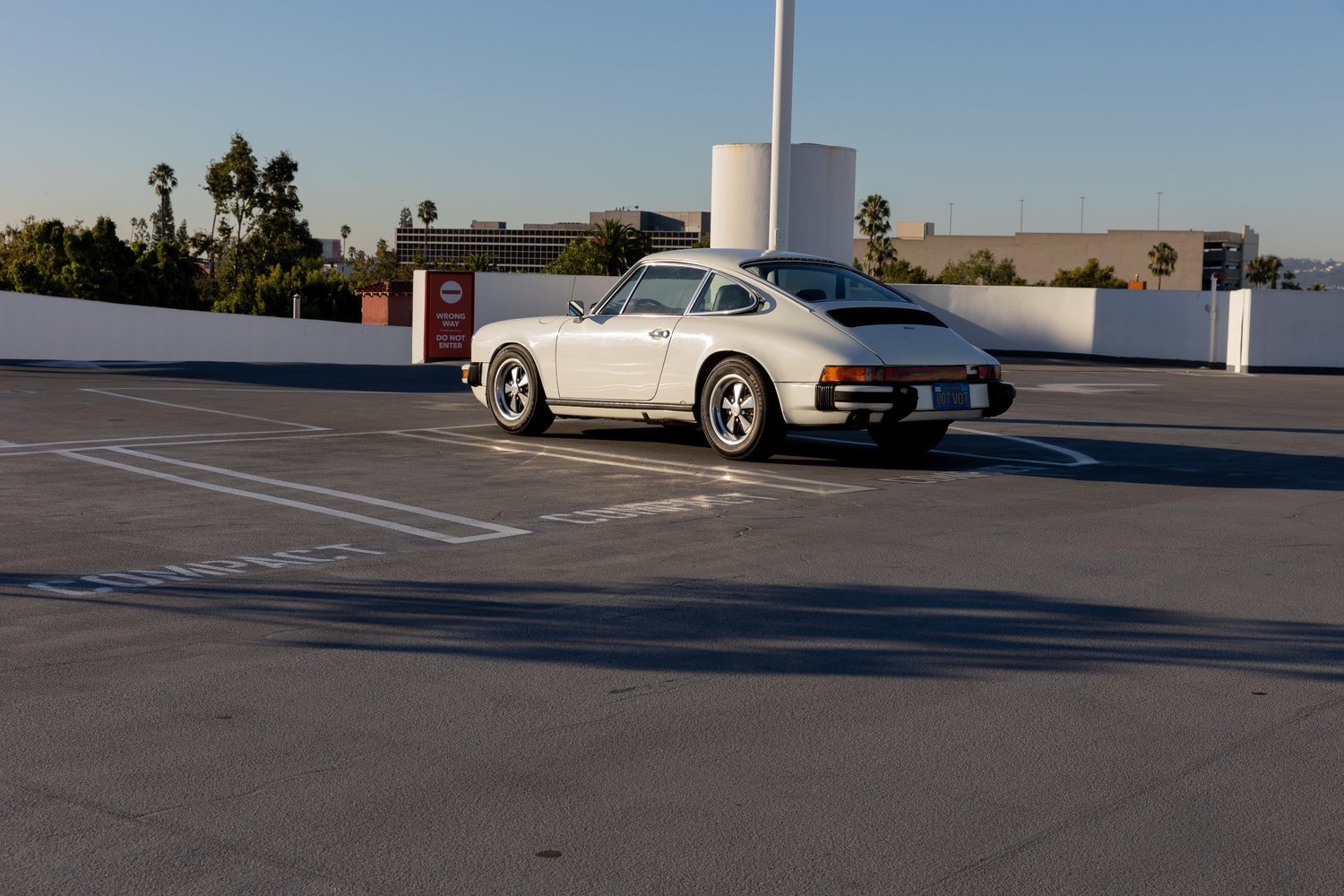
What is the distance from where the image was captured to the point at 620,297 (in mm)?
12664

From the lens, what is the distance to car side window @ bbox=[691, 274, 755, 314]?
11703mm

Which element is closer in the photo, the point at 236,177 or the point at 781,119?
the point at 781,119

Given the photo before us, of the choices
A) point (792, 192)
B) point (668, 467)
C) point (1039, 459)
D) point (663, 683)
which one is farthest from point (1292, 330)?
point (663, 683)

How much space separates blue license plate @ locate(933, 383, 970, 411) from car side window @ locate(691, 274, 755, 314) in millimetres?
1631

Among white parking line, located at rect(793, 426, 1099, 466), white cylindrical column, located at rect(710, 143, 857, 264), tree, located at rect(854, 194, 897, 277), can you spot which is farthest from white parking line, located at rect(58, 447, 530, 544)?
tree, located at rect(854, 194, 897, 277)

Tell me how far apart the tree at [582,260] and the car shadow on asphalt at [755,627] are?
8652cm

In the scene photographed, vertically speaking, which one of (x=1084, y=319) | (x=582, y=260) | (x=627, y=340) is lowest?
(x=627, y=340)

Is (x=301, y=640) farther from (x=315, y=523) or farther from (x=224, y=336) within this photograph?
(x=224, y=336)

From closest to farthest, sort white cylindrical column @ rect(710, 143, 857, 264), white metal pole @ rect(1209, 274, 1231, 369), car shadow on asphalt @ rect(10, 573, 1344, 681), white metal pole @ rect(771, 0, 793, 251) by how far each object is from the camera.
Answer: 1. car shadow on asphalt @ rect(10, 573, 1344, 681)
2. white metal pole @ rect(771, 0, 793, 251)
3. white cylindrical column @ rect(710, 143, 857, 264)
4. white metal pole @ rect(1209, 274, 1231, 369)

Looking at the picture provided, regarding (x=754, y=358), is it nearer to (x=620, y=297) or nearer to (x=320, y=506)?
(x=620, y=297)

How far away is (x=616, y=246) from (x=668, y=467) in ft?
279

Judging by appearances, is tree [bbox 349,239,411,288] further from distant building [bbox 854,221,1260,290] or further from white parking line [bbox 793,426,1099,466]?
white parking line [bbox 793,426,1099,466]

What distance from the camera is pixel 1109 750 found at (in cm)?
442

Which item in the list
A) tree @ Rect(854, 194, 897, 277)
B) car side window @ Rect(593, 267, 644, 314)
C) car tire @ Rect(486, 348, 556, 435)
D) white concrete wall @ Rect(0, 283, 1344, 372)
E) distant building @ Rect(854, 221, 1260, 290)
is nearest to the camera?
car side window @ Rect(593, 267, 644, 314)
